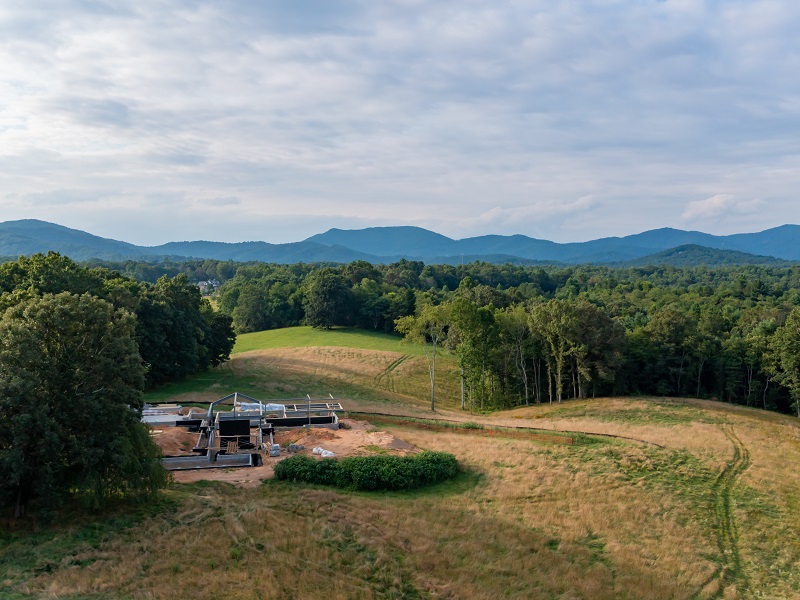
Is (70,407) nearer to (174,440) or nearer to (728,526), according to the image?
(174,440)

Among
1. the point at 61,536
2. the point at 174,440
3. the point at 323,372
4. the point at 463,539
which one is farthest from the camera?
the point at 323,372

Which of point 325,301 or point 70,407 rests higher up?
point 325,301

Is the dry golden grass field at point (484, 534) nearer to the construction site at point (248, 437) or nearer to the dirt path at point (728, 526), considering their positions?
the dirt path at point (728, 526)

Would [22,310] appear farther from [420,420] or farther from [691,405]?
[691,405]

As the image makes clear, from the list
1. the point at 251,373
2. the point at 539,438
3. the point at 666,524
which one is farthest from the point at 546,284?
the point at 666,524

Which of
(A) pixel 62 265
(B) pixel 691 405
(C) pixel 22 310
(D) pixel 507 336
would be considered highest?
(A) pixel 62 265

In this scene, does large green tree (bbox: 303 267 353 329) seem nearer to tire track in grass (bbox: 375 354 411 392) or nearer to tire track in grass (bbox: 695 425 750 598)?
tire track in grass (bbox: 375 354 411 392)

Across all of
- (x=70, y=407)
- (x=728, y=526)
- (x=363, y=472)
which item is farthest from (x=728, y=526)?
(x=70, y=407)
